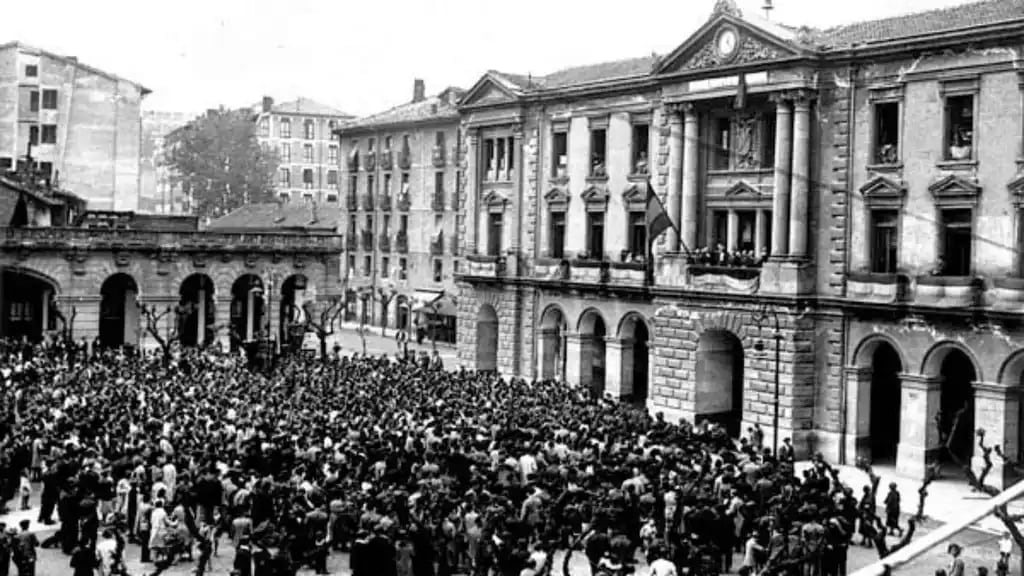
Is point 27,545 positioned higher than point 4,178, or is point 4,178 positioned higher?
point 4,178

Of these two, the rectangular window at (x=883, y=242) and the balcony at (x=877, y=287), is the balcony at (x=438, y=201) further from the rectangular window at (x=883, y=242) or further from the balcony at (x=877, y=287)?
the rectangular window at (x=883, y=242)

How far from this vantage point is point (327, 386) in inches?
1542

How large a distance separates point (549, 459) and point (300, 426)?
7.14 meters

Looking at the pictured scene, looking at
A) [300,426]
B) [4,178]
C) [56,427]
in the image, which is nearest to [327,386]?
[300,426]

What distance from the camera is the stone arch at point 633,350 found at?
46.5 m

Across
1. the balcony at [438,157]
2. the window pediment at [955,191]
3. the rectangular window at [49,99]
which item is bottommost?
the window pediment at [955,191]

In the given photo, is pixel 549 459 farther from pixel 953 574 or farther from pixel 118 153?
pixel 118 153

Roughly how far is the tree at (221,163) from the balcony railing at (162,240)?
128ft

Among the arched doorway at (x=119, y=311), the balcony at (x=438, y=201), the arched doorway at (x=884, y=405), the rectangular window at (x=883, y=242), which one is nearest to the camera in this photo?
the rectangular window at (x=883, y=242)

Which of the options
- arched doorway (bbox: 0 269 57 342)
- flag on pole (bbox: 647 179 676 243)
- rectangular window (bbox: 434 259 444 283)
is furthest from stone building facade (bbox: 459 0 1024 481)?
arched doorway (bbox: 0 269 57 342)

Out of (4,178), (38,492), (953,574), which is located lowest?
(38,492)

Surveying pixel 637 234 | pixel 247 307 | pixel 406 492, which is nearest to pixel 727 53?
pixel 637 234

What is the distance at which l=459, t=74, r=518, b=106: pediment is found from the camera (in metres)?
52.6

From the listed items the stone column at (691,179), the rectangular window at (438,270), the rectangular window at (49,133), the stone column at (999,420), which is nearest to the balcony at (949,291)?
the stone column at (999,420)
